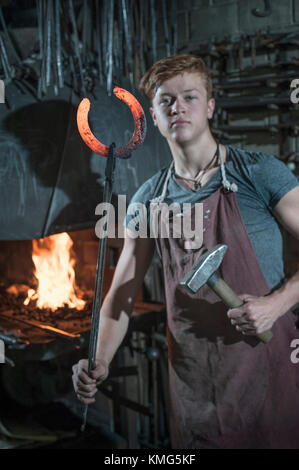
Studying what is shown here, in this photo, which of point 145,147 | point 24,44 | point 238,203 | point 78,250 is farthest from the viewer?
point 78,250

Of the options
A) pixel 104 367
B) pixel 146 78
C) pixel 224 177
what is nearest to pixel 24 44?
pixel 146 78

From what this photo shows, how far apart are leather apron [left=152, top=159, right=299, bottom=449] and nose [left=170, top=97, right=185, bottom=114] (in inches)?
12.9

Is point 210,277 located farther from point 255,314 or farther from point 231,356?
point 231,356

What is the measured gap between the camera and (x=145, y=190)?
1766mm

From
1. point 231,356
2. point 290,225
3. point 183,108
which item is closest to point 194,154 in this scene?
point 183,108

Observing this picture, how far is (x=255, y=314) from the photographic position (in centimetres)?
138

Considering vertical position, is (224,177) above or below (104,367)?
above

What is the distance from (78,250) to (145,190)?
1.12m

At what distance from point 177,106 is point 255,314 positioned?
31.9 inches

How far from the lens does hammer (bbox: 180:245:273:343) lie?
1.32 metres

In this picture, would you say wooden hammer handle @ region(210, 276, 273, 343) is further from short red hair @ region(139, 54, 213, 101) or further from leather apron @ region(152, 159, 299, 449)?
short red hair @ region(139, 54, 213, 101)

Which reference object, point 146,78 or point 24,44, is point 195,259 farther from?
point 24,44

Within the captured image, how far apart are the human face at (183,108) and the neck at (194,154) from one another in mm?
23
